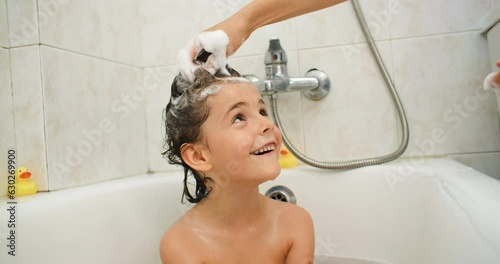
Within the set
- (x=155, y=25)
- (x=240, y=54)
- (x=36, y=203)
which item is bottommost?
(x=36, y=203)

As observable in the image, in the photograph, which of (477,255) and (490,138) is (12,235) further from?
(490,138)

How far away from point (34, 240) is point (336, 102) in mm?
874

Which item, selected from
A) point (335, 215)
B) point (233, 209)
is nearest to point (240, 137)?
point (233, 209)

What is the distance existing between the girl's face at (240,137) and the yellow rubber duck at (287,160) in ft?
1.32

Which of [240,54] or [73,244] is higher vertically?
[240,54]

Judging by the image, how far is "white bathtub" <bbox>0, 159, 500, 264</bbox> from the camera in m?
0.66

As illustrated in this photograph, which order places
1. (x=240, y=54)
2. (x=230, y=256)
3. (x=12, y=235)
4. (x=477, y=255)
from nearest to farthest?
(x=477, y=255)
(x=12, y=235)
(x=230, y=256)
(x=240, y=54)

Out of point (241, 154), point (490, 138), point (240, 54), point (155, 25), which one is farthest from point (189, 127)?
point (490, 138)

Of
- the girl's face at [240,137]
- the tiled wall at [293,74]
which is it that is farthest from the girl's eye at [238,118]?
the tiled wall at [293,74]

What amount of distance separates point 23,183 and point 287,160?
2.28 ft

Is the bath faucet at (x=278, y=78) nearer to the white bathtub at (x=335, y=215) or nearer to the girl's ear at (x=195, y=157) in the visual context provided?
the white bathtub at (x=335, y=215)

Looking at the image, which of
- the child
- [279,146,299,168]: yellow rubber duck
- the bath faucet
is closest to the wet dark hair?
the child

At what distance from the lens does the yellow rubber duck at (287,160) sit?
1212 mm

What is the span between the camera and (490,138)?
1.15 metres
